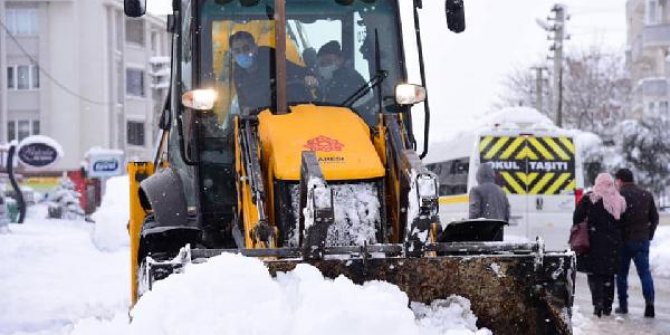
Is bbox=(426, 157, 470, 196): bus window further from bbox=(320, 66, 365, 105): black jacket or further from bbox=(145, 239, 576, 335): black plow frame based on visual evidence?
bbox=(145, 239, 576, 335): black plow frame

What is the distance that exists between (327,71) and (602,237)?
4.95 m

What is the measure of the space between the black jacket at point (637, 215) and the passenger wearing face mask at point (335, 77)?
16.7ft

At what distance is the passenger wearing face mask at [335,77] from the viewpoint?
772 centimetres

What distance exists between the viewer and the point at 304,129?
7.15 metres

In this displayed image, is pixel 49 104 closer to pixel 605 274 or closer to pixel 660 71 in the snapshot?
pixel 660 71

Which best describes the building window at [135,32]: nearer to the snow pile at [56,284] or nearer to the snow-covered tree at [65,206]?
the snow-covered tree at [65,206]

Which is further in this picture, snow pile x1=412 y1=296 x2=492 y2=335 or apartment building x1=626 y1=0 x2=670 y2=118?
apartment building x1=626 y1=0 x2=670 y2=118

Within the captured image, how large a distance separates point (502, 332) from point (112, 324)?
2.18 m

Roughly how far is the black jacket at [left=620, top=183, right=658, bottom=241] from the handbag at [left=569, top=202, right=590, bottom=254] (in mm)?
461

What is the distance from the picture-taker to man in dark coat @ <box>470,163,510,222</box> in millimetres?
12664

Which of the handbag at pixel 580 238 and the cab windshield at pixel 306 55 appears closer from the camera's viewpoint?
the cab windshield at pixel 306 55

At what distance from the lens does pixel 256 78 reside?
769cm

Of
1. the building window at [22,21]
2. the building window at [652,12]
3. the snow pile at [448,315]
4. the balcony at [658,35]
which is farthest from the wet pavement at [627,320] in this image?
the building window at [22,21]

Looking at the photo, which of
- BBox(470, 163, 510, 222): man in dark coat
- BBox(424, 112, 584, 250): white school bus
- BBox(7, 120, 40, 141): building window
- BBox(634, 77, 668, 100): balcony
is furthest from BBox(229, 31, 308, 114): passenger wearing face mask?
BBox(634, 77, 668, 100): balcony
